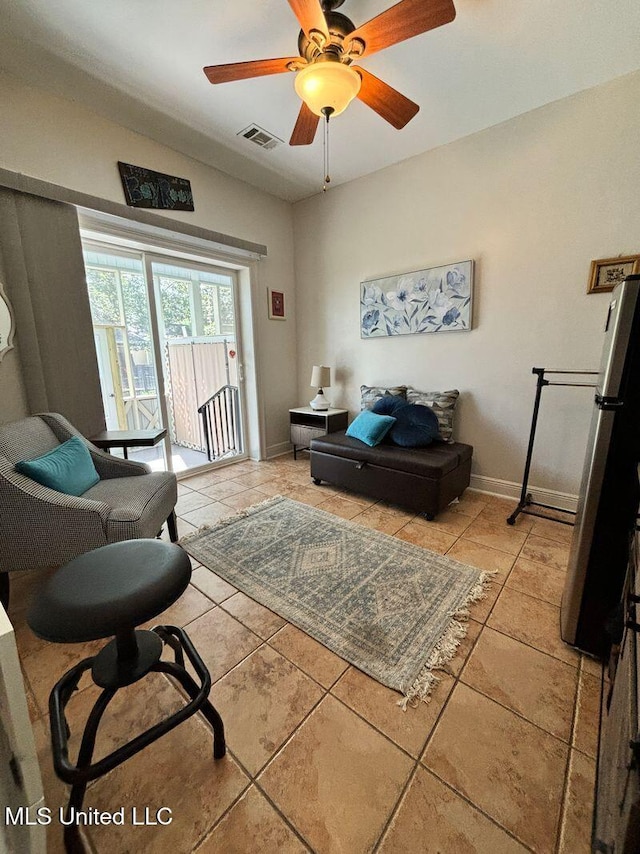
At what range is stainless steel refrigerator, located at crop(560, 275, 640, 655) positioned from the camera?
114 centimetres

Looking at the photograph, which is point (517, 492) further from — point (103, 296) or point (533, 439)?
point (103, 296)

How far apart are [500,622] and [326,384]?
2647 millimetres

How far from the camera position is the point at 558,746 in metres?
1.07

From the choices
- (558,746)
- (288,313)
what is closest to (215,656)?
(558,746)

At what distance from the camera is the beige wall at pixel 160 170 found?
Answer: 2.07m

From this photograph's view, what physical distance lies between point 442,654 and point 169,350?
385 cm

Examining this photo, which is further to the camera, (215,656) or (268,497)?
(268,497)

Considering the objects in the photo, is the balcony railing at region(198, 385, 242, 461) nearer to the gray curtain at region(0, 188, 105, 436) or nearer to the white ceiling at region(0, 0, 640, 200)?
the gray curtain at region(0, 188, 105, 436)

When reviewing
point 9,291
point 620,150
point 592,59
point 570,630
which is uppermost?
point 592,59

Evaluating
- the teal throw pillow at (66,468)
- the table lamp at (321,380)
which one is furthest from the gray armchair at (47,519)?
the table lamp at (321,380)

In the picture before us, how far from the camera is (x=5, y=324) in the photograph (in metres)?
2.04

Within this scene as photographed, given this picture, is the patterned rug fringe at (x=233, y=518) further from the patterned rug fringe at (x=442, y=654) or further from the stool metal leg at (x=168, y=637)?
the patterned rug fringe at (x=442, y=654)

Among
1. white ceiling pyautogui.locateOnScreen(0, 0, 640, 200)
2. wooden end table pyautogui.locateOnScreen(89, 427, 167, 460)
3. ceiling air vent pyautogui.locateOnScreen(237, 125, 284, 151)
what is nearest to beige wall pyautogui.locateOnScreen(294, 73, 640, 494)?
white ceiling pyautogui.locateOnScreen(0, 0, 640, 200)

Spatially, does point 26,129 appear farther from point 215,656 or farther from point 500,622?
point 500,622
